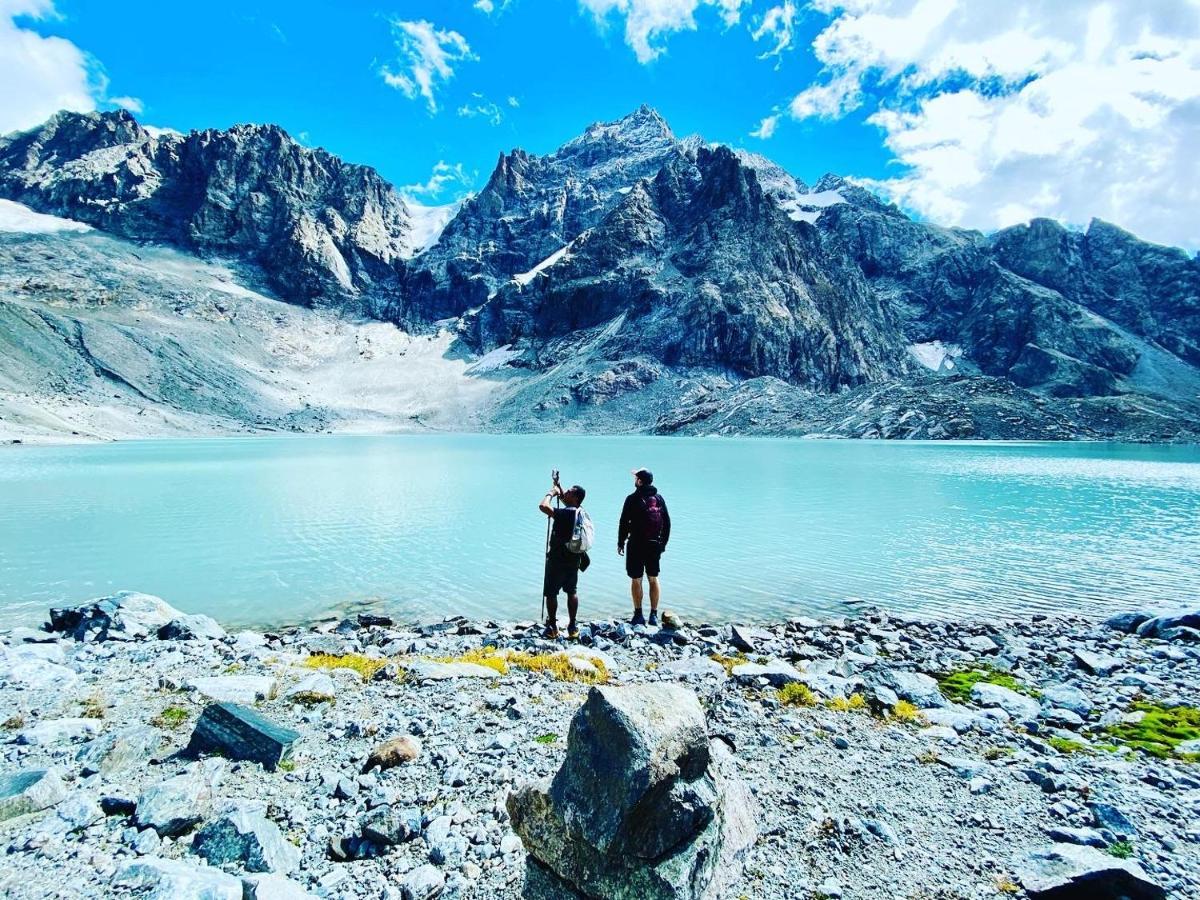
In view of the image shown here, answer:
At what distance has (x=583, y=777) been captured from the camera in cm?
429

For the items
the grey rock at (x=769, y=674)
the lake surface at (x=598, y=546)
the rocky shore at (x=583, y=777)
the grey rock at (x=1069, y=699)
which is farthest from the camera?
the lake surface at (x=598, y=546)

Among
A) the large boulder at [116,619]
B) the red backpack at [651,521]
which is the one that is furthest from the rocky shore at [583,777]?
the red backpack at [651,521]

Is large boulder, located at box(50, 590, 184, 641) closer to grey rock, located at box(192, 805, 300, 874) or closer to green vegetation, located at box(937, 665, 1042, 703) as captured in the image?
grey rock, located at box(192, 805, 300, 874)

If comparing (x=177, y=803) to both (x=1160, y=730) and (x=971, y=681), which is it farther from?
(x=1160, y=730)

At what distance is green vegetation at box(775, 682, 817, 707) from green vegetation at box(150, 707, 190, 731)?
23.9 feet

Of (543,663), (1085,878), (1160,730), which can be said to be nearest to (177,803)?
(543,663)

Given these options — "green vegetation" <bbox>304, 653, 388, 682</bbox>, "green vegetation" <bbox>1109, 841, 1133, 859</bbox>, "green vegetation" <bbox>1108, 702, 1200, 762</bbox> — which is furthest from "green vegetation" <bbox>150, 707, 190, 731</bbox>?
"green vegetation" <bbox>1108, 702, 1200, 762</bbox>

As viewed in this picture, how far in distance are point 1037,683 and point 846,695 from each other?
389 centimetres

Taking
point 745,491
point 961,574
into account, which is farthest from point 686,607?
point 745,491

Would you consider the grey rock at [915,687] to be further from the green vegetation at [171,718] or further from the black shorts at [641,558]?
the green vegetation at [171,718]

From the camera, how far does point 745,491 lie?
132 feet

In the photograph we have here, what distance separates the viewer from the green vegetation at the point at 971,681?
9.53 m

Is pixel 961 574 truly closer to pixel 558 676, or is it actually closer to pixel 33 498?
pixel 558 676

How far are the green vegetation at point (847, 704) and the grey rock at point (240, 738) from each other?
21.5 ft
